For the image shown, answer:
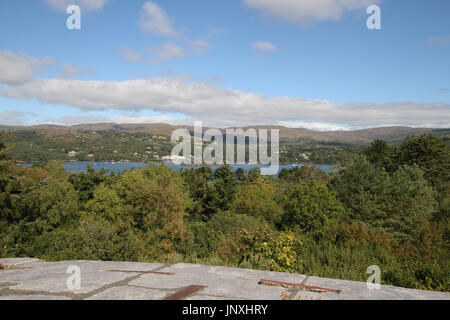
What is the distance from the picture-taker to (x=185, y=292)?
2.86 meters

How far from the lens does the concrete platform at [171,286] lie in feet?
9.09

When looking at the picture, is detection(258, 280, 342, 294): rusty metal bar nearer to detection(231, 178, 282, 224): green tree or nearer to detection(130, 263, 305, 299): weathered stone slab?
detection(130, 263, 305, 299): weathered stone slab

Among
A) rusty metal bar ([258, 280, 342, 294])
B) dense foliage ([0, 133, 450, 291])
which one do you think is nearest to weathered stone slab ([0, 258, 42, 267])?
rusty metal bar ([258, 280, 342, 294])

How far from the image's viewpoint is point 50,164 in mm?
64250

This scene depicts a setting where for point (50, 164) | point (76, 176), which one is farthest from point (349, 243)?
point (50, 164)

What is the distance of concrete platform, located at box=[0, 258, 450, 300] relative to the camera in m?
2.77

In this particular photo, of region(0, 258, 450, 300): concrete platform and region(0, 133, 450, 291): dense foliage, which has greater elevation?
region(0, 258, 450, 300): concrete platform

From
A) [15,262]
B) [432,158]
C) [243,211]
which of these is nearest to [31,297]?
[15,262]

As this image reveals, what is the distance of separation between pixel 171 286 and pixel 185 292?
0.30 metres

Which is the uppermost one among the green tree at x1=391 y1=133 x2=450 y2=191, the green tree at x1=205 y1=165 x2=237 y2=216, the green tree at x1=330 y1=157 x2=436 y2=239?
the green tree at x1=391 y1=133 x2=450 y2=191

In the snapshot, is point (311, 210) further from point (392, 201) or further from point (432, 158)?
point (432, 158)

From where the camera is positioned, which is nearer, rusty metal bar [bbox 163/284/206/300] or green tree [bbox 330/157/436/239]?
rusty metal bar [bbox 163/284/206/300]
